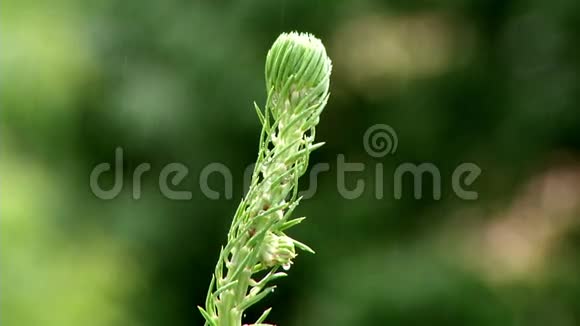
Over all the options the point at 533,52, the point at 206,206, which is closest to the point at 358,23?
the point at 533,52

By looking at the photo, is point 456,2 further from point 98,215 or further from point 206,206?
point 98,215

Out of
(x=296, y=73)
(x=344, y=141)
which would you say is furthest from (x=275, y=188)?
(x=344, y=141)

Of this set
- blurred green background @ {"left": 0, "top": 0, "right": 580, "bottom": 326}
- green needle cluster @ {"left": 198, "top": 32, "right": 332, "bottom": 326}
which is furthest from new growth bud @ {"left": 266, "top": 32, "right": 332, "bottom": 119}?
blurred green background @ {"left": 0, "top": 0, "right": 580, "bottom": 326}

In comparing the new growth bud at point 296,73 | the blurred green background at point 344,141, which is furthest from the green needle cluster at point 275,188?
the blurred green background at point 344,141

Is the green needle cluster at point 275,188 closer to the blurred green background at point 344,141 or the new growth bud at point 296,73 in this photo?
the new growth bud at point 296,73

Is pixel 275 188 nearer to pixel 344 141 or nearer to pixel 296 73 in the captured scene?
pixel 296 73

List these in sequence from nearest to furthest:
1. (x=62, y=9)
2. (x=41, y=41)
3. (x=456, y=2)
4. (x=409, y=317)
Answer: (x=41, y=41), (x=409, y=317), (x=62, y=9), (x=456, y=2)

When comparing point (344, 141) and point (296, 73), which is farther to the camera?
point (344, 141)
